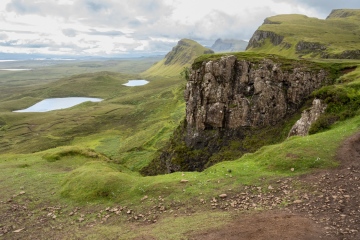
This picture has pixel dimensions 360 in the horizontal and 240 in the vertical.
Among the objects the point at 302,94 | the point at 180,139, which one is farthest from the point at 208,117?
the point at 302,94

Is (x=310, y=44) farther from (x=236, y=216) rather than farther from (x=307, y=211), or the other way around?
(x=236, y=216)

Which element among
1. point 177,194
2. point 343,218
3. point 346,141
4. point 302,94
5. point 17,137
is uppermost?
point 302,94

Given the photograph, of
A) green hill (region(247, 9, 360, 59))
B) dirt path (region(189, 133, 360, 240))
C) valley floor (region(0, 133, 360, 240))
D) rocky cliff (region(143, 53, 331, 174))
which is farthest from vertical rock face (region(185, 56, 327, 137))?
green hill (region(247, 9, 360, 59))

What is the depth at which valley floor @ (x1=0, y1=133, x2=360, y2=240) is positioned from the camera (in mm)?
19359

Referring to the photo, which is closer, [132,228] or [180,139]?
[132,228]

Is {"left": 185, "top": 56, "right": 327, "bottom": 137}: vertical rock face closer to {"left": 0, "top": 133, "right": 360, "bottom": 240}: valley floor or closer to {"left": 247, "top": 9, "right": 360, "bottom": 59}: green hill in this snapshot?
{"left": 0, "top": 133, "right": 360, "bottom": 240}: valley floor

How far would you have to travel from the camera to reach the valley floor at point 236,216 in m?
19.4

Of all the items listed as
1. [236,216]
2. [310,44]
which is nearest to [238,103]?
[236,216]

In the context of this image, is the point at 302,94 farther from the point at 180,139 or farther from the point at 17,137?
the point at 17,137

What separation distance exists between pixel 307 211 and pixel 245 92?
35.8m

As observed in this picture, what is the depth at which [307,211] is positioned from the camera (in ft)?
68.6

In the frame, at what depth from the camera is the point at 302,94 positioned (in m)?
50.4

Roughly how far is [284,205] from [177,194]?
32.1 feet

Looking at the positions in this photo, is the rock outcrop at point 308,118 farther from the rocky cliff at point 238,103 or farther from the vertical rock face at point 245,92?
the vertical rock face at point 245,92
